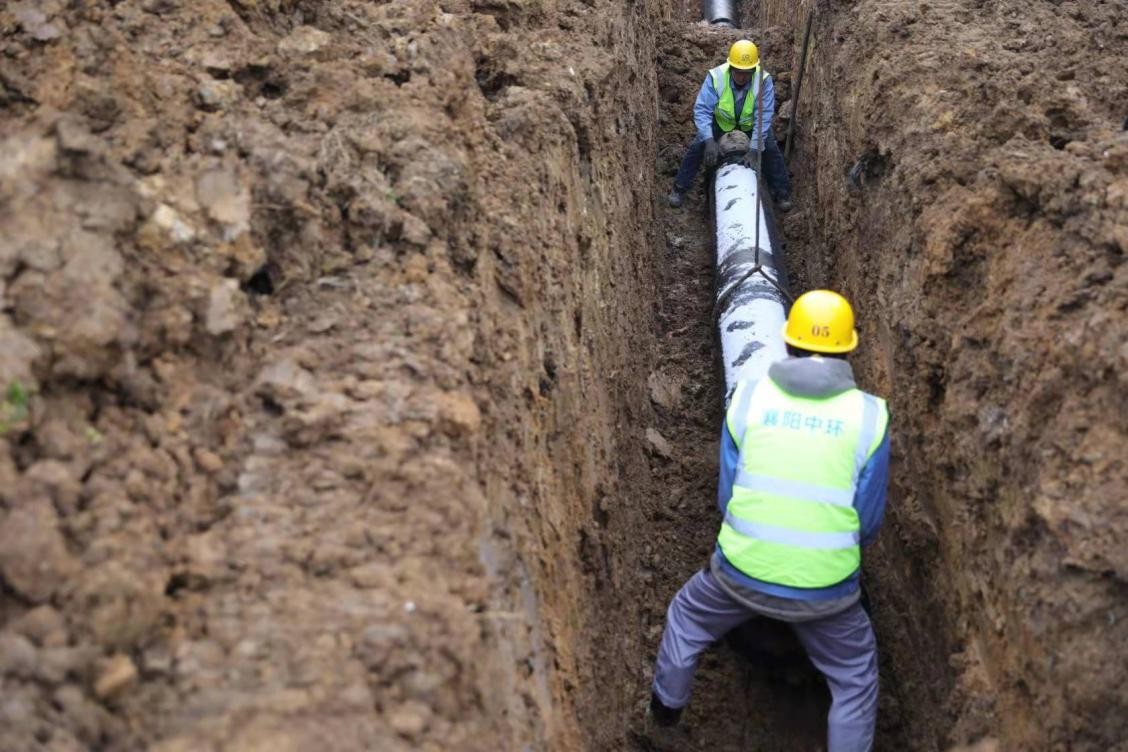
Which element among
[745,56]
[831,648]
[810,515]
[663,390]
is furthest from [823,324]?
[745,56]

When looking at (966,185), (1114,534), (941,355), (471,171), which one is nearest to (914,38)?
(966,185)

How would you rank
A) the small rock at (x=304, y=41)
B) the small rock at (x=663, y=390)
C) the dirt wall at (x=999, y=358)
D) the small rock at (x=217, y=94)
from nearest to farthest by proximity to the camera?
the dirt wall at (x=999, y=358)
the small rock at (x=217, y=94)
the small rock at (x=304, y=41)
the small rock at (x=663, y=390)

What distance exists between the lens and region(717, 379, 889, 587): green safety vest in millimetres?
3883

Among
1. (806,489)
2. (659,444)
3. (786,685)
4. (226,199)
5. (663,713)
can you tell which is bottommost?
(786,685)

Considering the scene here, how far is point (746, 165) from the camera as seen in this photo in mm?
7820

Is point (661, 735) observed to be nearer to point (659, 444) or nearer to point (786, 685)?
point (786, 685)

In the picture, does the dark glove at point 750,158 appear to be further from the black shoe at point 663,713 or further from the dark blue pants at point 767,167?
the black shoe at point 663,713

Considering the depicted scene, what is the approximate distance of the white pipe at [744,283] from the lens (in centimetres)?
604

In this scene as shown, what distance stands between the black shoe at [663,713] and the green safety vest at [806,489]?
85cm

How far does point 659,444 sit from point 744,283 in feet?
4.17

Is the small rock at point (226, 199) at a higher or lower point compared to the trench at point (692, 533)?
higher

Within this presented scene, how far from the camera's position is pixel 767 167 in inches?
323

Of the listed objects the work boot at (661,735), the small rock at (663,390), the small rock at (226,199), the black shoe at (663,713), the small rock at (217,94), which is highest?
the small rock at (217,94)

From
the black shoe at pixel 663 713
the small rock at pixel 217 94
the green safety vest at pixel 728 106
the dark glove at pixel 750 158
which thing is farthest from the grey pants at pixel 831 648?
the green safety vest at pixel 728 106
